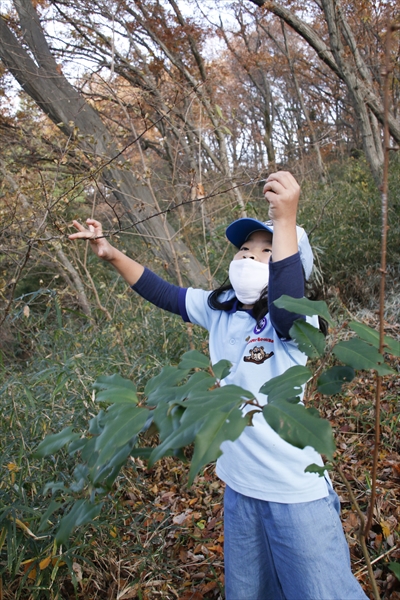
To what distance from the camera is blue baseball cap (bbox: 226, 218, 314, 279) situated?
1467mm

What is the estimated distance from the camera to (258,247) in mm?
1635

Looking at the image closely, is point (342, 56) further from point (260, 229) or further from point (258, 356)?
point (258, 356)

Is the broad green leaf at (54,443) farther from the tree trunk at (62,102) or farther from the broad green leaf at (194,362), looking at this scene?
the tree trunk at (62,102)

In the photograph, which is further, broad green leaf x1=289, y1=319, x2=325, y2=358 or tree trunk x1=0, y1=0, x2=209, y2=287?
tree trunk x1=0, y1=0, x2=209, y2=287

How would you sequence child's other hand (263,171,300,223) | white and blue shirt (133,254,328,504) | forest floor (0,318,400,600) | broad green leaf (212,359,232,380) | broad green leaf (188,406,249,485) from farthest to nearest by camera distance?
1. forest floor (0,318,400,600)
2. white and blue shirt (133,254,328,504)
3. child's other hand (263,171,300,223)
4. broad green leaf (212,359,232,380)
5. broad green leaf (188,406,249,485)

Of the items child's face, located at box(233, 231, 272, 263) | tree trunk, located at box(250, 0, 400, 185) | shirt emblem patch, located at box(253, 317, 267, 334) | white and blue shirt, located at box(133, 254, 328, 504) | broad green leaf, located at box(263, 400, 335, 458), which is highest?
tree trunk, located at box(250, 0, 400, 185)

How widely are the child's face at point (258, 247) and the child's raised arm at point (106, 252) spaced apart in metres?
0.46

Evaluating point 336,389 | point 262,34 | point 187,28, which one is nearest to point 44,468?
point 336,389

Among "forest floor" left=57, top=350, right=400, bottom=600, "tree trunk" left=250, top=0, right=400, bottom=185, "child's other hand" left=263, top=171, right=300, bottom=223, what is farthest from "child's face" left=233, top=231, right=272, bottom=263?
"tree trunk" left=250, top=0, right=400, bottom=185

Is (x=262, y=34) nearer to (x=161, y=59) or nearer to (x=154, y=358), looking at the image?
(x=161, y=59)

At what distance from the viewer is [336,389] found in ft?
2.64

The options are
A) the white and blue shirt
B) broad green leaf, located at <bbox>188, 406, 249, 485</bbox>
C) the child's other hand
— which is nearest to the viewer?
broad green leaf, located at <bbox>188, 406, 249, 485</bbox>

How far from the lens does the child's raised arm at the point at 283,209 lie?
46.3 inches

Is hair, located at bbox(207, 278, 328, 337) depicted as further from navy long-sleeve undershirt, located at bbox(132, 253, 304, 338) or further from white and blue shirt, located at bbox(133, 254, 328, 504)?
navy long-sleeve undershirt, located at bbox(132, 253, 304, 338)
